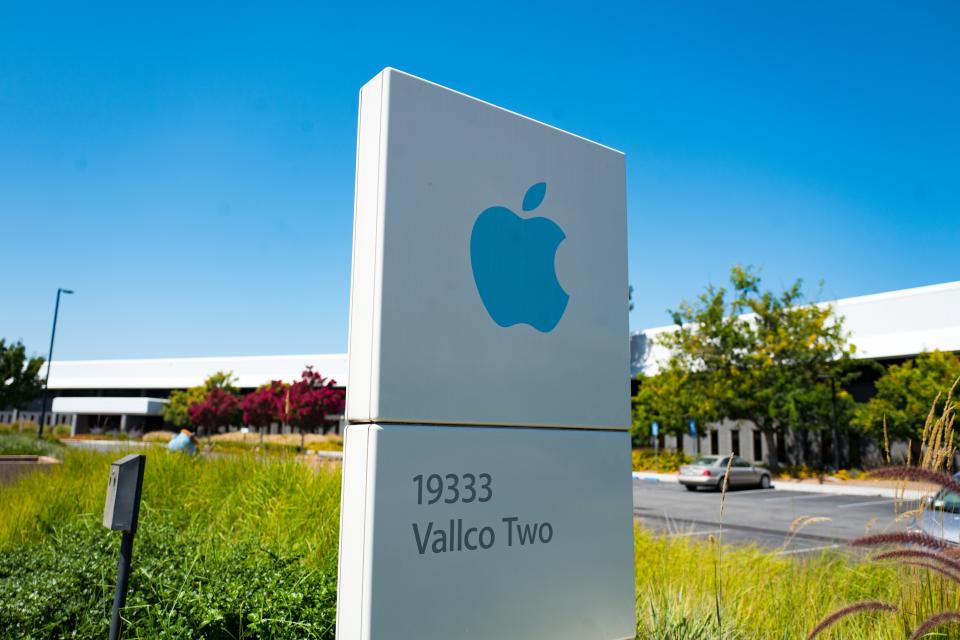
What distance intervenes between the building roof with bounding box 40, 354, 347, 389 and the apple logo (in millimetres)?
57388

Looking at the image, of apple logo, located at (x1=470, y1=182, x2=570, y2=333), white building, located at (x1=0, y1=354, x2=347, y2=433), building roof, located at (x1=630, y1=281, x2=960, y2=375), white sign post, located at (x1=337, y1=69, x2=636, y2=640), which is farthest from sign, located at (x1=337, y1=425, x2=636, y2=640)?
white building, located at (x1=0, y1=354, x2=347, y2=433)

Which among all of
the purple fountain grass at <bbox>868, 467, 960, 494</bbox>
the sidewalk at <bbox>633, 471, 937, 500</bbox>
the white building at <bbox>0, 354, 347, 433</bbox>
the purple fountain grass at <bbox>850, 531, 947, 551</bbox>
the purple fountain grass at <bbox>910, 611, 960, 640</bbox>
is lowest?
the sidewalk at <bbox>633, 471, 937, 500</bbox>

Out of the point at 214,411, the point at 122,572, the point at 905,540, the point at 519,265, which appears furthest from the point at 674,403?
the point at 214,411

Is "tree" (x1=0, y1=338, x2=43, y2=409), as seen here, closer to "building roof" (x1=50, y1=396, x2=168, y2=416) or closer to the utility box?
"building roof" (x1=50, y1=396, x2=168, y2=416)

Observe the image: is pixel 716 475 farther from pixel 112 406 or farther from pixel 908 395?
pixel 112 406

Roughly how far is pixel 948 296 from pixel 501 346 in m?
35.4

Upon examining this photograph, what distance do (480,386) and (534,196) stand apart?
1.09m

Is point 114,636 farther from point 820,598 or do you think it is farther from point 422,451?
point 820,598

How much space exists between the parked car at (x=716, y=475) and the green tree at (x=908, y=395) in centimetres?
484

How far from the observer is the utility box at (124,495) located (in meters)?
3.67

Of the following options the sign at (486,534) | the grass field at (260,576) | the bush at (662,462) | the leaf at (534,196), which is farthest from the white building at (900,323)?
the leaf at (534,196)

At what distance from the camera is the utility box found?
12.0 ft

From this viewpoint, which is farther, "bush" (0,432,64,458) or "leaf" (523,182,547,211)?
"bush" (0,432,64,458)

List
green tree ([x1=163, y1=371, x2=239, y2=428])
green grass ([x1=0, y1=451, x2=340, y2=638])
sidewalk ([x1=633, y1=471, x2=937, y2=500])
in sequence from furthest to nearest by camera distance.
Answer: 1. green tree ([x1=163, y1=371, x2=239, y2=428])
2. sidewalk ([x1=633, y1=471, x2=937, y2=500])
3. green grass ([x1=0, y1=451, x2=340, y2=638])
